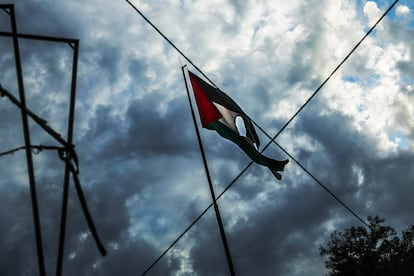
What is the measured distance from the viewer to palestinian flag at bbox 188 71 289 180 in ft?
40.3

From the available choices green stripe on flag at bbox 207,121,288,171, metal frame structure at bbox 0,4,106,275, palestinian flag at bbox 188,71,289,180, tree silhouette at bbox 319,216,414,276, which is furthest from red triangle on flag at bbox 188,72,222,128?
tree silhouette at bbox 319,216,414,276

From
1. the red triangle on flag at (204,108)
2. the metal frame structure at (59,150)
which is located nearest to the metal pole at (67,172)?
the metal frame structure at (59,150)

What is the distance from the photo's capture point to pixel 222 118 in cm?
1253

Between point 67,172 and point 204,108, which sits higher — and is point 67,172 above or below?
below

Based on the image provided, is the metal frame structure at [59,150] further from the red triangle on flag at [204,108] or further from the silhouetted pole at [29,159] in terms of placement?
the red triangle on flag at [204,108]

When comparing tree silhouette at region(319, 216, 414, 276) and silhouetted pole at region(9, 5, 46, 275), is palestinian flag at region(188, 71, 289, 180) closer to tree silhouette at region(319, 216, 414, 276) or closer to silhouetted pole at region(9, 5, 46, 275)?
silhouetted pole at region(9, 5, 46, 275)

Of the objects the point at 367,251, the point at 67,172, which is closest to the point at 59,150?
the point at 67,172

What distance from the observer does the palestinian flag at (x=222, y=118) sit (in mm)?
12297

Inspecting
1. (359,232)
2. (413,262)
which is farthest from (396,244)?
(413,262)

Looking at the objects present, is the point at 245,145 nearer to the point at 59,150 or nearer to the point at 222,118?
the point at 222,118

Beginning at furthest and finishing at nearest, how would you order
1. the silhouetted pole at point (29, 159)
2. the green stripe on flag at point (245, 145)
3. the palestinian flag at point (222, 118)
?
the palestinian flag at point (222, 118) < the green stripe on flag at point (245, 145) < the silhouetted pole at point (29, 159)

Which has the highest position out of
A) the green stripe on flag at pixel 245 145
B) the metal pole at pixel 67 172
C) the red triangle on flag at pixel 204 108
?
the red triangle on flag at pixel 204 108

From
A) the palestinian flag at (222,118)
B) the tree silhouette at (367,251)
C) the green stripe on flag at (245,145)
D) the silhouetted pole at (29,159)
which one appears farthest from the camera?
the tree silhouette at (367,251)

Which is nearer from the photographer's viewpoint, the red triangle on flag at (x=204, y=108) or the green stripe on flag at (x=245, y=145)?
the green stripe on flag at (x=245, y=145)
